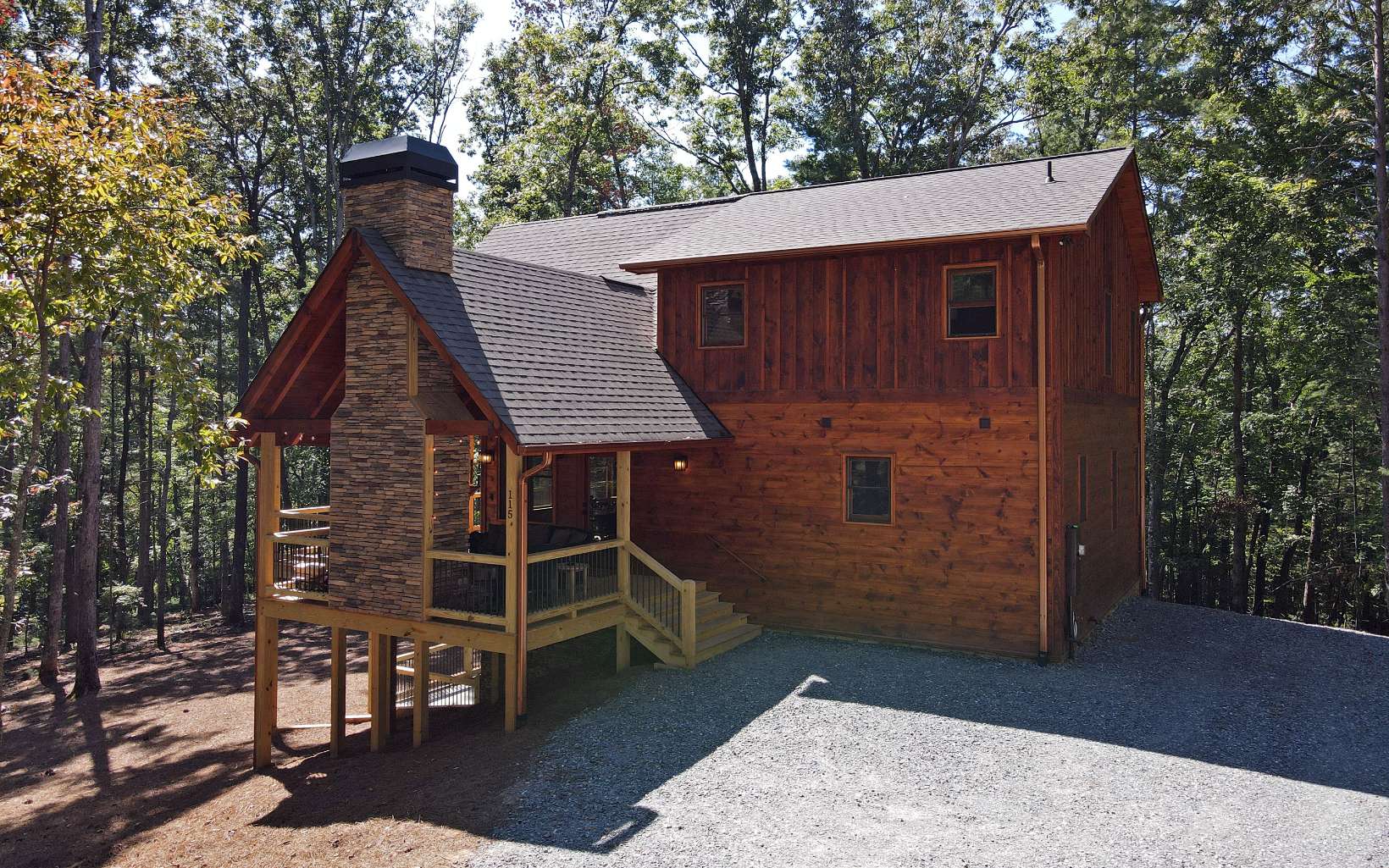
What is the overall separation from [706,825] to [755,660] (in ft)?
15.4

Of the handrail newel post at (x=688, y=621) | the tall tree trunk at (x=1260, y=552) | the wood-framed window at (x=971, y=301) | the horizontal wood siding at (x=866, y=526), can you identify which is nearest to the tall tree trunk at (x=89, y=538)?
the horizontal wood siding at (x=866, y=526)

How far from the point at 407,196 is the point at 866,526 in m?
7.62

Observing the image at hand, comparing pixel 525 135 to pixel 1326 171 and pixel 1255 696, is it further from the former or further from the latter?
pixel 1255 696

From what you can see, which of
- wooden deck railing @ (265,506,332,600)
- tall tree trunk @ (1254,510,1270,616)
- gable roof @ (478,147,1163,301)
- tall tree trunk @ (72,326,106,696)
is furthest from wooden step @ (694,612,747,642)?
tall tree trunk @ (1254,510,1270,616)

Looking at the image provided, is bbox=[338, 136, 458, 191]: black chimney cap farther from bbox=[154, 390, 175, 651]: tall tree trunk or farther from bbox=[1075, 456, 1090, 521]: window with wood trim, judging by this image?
bbox=[154, 390, 175, 651]: tall tree trunk

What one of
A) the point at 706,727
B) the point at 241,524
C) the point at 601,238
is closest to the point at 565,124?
the point at 601,238

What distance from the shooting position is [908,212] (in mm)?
13906

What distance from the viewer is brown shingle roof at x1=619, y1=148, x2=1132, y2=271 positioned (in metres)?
12.3

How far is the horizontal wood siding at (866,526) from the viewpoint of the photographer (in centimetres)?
1216

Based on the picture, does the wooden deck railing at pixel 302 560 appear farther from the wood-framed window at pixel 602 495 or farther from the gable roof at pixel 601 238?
the gable roof at pixel 601 238

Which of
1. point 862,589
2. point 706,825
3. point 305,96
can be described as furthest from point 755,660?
point 305,96

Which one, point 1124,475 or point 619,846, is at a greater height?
point 1124,475

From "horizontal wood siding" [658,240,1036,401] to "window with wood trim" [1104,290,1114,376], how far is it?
13.6 feet

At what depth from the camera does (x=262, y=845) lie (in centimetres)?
878
